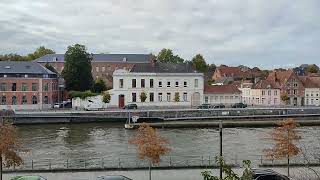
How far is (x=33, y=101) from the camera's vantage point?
77375 mm

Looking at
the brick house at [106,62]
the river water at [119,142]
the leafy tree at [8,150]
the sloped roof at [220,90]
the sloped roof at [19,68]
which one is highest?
the brick house at [106,62]

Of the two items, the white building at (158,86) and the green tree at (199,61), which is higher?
the green tree at (199,61)

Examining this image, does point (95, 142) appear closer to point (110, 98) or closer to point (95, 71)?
point (110, 98)

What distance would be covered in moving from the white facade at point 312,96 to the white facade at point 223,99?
15.5 metres

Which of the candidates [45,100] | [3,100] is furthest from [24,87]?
[45,100]

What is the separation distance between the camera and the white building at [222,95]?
84562mm

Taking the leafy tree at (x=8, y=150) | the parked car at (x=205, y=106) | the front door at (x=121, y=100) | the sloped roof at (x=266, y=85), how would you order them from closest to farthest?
the leafy tree at (x=8, y=150) → the parked car at (x=205, y=106) → the front door at (x=121, y=100) → the sloped roof at (x=266, y=85)

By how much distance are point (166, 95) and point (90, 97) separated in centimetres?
1267

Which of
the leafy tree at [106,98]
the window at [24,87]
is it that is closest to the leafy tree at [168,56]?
the leafy tree at [106,98]

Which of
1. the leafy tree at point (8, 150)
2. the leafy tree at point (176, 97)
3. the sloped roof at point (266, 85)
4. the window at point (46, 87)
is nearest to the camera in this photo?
the leafy tree at point (8, 150)

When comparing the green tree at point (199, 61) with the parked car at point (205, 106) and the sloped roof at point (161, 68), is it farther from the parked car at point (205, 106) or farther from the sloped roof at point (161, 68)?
the parked car at point (205, 106)

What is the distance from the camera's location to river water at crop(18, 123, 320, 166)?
3828 centimetres

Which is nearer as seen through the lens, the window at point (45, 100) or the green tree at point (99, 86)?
the window at point (45, 100)

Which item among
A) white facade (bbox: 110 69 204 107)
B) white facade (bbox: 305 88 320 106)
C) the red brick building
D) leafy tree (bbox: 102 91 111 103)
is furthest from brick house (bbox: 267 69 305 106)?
A: the red brick building
